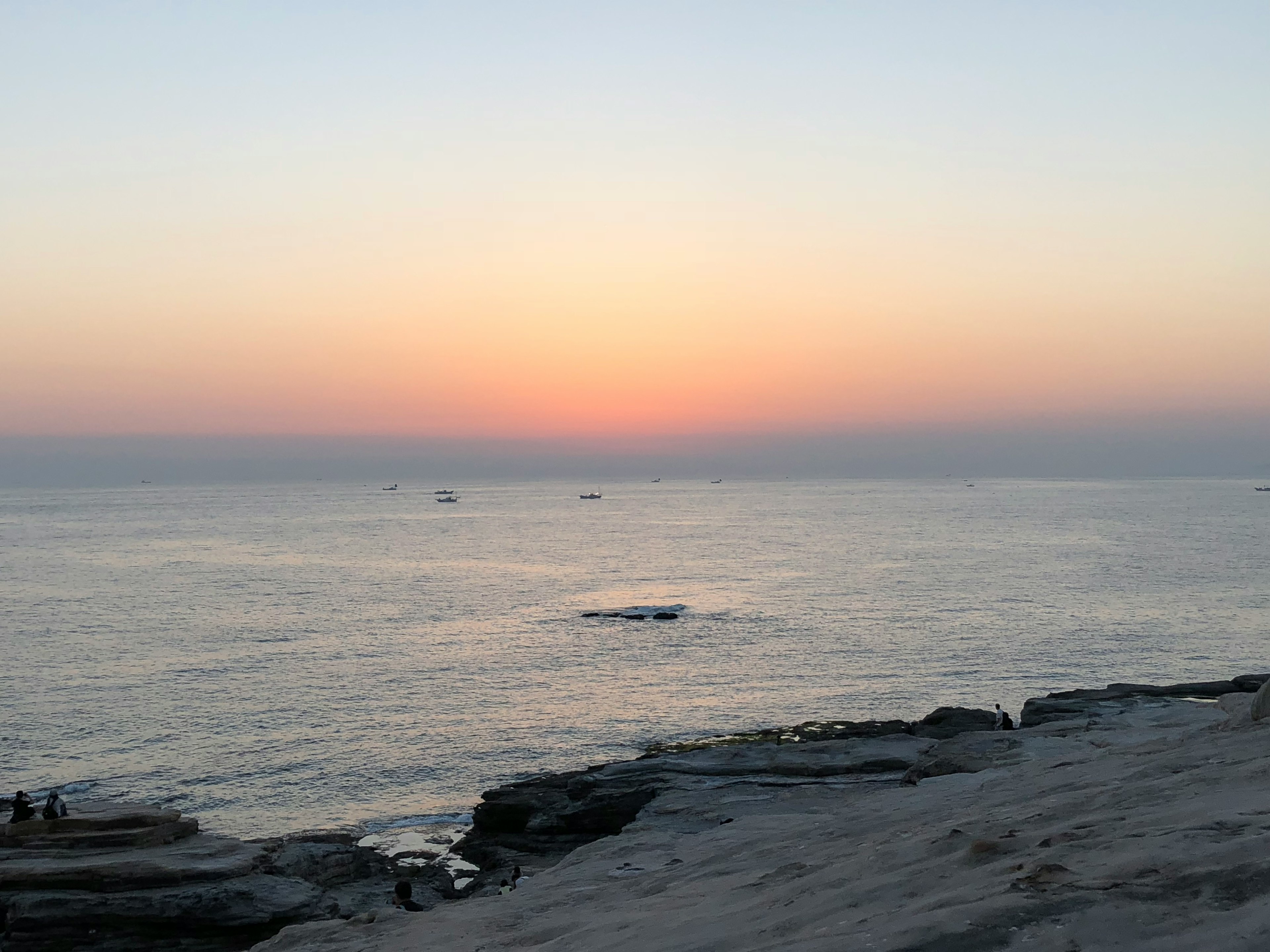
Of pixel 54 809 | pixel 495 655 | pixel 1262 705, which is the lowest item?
pixel 495 655

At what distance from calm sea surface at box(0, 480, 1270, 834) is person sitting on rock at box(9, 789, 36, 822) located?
7212 millimetres

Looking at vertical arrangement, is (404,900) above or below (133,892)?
above

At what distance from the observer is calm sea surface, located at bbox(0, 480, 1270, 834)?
133ft

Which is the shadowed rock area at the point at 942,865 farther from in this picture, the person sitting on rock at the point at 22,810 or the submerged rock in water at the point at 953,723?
the person sitting on rock at the point at 22,810

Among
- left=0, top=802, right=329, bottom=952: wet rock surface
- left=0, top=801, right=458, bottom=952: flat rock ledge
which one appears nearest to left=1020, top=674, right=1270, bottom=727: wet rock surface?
left=0, top=801, right=458, bottom=952: flat rock ledge

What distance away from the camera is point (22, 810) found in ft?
85.9

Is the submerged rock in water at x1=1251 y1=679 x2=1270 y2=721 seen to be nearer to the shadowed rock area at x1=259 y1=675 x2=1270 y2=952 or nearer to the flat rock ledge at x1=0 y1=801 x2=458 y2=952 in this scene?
the shadowed rock area at x1=259 y1=675 x2=1270 y2=952

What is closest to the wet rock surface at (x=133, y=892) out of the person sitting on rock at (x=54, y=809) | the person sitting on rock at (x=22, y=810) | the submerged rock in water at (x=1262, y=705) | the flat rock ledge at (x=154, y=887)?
the flat rock ledge at (x=154, y=887)

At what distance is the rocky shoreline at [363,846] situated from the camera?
72.0 ft

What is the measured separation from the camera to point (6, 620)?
254 ft

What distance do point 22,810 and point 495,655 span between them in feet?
128

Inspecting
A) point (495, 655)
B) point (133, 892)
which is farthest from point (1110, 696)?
point (495, 655)

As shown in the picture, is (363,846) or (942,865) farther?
(363,846)

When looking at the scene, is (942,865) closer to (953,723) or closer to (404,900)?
(404,900)
